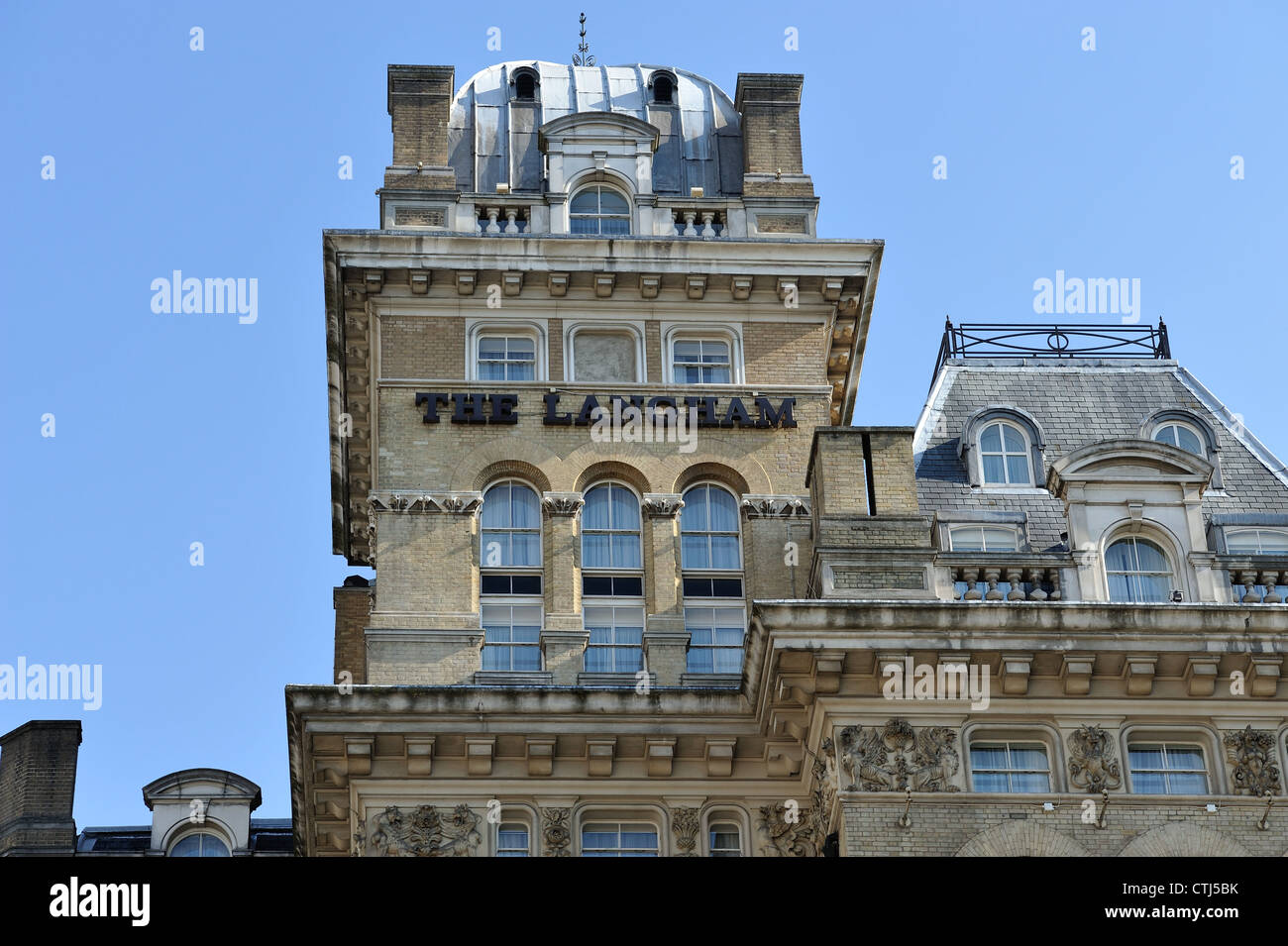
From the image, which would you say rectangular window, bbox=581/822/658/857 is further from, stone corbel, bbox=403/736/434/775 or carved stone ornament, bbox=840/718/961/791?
carved stone ornament, bbox=840/718/961/791

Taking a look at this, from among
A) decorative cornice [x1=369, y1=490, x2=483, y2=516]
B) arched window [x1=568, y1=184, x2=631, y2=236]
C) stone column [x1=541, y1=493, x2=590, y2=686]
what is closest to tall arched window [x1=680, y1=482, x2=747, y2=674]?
stone column [x1=541, y1=493, x2=590, y2=686]

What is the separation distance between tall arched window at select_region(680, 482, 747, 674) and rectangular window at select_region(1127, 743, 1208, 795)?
6.89 metres

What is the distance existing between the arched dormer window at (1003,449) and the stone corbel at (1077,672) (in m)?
5.66

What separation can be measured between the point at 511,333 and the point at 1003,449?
8.25m

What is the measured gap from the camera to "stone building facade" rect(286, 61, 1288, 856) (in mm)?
32531

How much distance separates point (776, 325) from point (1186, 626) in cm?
1059

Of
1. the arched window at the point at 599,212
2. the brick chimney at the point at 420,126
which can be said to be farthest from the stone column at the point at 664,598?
the brick chimney at the point at 420,126

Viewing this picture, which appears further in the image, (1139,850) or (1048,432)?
(1048,432)

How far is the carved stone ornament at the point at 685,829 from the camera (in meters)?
35.2

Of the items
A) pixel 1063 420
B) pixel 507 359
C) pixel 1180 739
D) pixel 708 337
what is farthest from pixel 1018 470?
pixel 507 359
